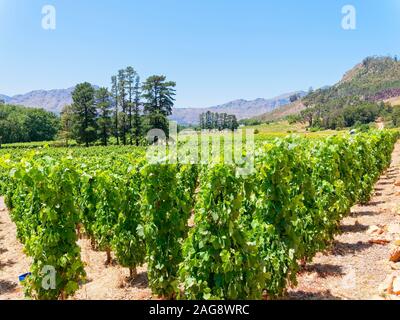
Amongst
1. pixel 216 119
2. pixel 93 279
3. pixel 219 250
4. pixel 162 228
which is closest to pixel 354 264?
pixel 162 228

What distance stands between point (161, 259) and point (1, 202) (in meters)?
20.6

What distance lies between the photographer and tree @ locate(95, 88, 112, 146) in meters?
72.1

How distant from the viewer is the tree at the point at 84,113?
70750 millimetres

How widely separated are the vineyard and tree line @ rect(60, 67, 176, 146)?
193 ft

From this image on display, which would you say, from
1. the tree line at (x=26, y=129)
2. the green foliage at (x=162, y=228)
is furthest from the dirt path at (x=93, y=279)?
the tree line at (x=26, y=129)

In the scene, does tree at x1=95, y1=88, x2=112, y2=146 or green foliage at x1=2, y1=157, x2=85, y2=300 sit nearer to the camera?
green foliage at x1=2, y1=157, x2=85, y2=300

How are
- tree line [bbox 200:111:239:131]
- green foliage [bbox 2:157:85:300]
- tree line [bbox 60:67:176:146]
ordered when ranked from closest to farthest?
green foliage [bbox 2:157:85:300] < tree line [bbox 60:67:176:146] < tree line [bbox 200:111:239:131]

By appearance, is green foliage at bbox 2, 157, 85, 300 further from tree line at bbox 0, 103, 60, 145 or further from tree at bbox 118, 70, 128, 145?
tree line at bbox 0, 103, 60, 145

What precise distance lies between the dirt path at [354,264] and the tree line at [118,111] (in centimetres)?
5649

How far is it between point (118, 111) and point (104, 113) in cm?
321

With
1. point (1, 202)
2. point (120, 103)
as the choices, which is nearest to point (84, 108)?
point (120, 103)

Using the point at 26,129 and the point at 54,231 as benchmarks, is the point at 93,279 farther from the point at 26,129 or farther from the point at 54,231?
the point at 26,129

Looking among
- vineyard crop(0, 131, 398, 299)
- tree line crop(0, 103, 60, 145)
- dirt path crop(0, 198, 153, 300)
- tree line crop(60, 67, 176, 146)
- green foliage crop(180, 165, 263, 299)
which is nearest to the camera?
green foliage crop(180, 165, 263, 299)

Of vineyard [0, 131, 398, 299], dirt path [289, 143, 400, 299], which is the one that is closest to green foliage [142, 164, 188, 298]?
vineyard [0, 131, 398, 299]
